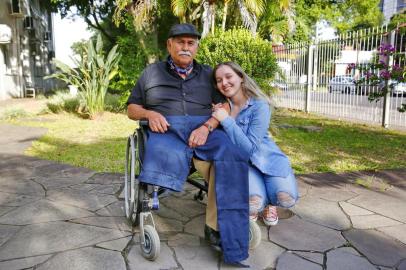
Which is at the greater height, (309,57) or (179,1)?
(179,1)

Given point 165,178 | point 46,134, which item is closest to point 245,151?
point 165,178

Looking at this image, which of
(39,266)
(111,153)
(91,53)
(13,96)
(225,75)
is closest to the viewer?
(39,266)

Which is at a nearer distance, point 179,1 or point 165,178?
point 165,178

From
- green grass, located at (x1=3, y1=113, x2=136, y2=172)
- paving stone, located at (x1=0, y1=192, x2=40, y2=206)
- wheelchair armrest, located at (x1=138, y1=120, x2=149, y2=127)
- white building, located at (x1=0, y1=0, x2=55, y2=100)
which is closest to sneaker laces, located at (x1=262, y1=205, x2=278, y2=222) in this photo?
wheelchair armrest, located at (x1=138, y1=120, x2=149, y2=127)

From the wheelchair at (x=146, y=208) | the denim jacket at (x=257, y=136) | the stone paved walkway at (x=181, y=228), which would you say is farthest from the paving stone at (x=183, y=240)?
the denim jacket at (x=257, y=136)

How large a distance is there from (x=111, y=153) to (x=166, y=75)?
3272 millimetres

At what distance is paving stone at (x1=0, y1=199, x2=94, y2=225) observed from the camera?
332cm

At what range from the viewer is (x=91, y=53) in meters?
9.13

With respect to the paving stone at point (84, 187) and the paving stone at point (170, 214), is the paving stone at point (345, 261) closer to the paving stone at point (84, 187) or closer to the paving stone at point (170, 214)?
the paving stone at point (170, 214)

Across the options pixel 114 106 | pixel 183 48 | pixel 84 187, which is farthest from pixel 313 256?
pixel 114 106

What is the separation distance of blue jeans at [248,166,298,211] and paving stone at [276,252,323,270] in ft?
1.26

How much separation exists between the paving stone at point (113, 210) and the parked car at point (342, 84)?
25.3 ft

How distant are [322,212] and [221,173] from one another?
1503 millimetres

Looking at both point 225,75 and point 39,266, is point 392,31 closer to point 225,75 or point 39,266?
point 225,75
